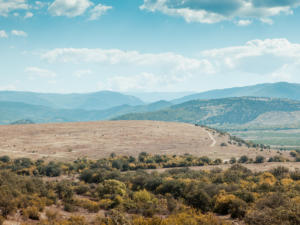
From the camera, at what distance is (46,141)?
6569cm

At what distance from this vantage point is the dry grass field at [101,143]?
2208 inches

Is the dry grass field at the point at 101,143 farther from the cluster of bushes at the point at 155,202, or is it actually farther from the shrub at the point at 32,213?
the shrub at the point at 32,213

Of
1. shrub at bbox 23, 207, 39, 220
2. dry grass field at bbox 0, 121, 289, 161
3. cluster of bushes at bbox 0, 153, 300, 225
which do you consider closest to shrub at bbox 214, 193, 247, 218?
cluster of bushes at bbox 0, 153, 300, 225

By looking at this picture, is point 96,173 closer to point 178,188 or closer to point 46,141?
point 178,188

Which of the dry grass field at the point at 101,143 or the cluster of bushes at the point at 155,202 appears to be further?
the dry grass field at the point at 101,143

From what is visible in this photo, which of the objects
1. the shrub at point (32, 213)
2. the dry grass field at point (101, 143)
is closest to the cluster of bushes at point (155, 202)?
the shrub at point (32, 213)

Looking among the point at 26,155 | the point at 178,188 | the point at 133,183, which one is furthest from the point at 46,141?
the point at 178,188

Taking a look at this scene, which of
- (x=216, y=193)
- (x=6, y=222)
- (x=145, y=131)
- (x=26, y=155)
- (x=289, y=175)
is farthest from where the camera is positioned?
(x=145, y=131)

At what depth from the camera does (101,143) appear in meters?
66.0

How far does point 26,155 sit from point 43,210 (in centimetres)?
4049

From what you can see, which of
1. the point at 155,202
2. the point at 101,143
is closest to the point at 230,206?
the point at 155,202

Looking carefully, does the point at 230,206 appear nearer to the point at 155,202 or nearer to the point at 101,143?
the point at 155,202

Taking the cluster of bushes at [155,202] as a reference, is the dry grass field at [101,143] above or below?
below

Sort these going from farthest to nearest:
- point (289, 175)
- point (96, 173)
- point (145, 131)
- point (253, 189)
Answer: point (145, 131), point (96, 173), point (289, 175), point (253, 189)
